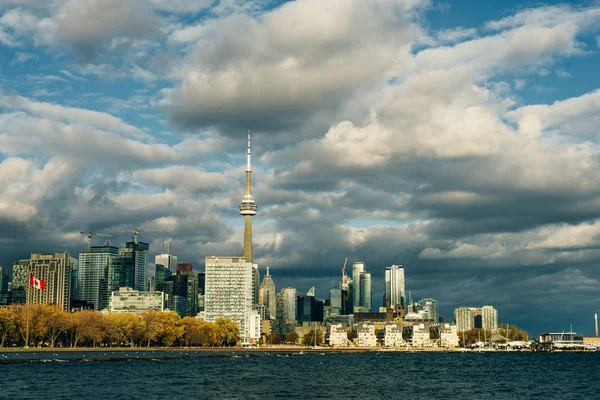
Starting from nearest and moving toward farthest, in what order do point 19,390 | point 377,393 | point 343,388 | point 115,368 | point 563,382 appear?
point 19,390 → point 377,393 → point 343,388 → point 563,382 → point 115,368

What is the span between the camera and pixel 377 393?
115 metres

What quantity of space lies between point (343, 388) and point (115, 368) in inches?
2452

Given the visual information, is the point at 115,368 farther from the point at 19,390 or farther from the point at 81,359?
the point at 19,390

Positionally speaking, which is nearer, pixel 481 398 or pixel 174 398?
pixel 174 398

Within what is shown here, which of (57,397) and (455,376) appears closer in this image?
(57,397)

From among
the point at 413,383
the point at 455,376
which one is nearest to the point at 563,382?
the point at 455,376

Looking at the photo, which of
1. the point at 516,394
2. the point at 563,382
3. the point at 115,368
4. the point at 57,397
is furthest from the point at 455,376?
the point at 57,397

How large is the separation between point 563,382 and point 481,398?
2016 inches

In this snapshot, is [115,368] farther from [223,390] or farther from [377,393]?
[377,393]

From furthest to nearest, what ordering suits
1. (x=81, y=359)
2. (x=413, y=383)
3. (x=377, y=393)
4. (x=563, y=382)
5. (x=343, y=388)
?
(x=81, y=359), (x=563, y=382), (x=413, y=383), (x=343, y=388), (x=377, y=393)

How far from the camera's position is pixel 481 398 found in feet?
362

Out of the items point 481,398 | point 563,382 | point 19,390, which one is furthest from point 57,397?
point 563,382

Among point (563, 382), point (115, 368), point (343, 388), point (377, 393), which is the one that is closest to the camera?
point (377, 393)

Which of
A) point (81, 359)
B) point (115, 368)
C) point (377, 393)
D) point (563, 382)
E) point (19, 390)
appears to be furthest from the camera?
point (81, 359)
